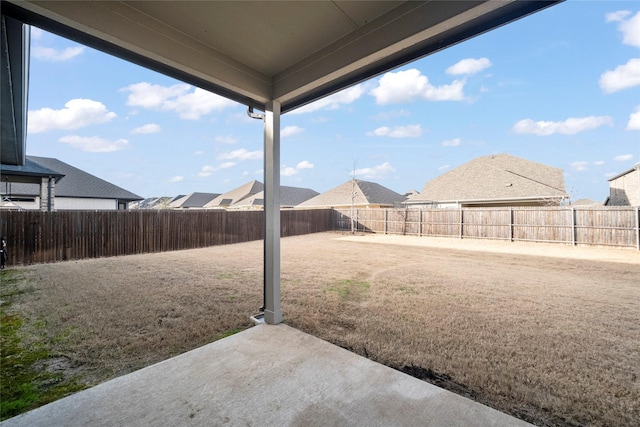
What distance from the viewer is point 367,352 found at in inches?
89.1

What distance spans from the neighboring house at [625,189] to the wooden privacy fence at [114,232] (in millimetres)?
14897

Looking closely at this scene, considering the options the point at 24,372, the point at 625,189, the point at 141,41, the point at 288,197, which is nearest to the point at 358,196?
the point at 288,197

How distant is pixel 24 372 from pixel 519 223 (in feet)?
41.7

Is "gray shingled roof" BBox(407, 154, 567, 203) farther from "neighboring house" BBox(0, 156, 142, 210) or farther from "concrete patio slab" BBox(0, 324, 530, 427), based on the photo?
"neighboring house" BBox(0, 156, 142, 210)

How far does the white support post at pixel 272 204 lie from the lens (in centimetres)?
271

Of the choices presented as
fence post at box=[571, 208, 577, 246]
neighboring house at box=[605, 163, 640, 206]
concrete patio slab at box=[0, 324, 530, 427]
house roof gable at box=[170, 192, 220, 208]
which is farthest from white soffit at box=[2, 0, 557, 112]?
house roof gable at box=[170, 192, 220, 208]

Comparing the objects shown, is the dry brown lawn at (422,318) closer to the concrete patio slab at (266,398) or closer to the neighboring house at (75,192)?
the concrete patio slab at (266,398)

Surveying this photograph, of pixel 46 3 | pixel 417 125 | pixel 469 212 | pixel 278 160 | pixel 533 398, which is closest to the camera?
pixel 46 3

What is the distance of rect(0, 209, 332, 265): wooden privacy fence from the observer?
624 cm

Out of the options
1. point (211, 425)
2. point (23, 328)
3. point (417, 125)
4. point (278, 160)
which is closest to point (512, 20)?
point (278, 160)

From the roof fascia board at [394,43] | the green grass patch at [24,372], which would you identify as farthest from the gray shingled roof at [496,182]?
the green grass patch at [24,372]

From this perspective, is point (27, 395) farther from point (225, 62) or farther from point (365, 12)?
point (365, 12)

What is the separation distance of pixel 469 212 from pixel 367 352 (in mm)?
10943

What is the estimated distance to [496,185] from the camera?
1364cm
